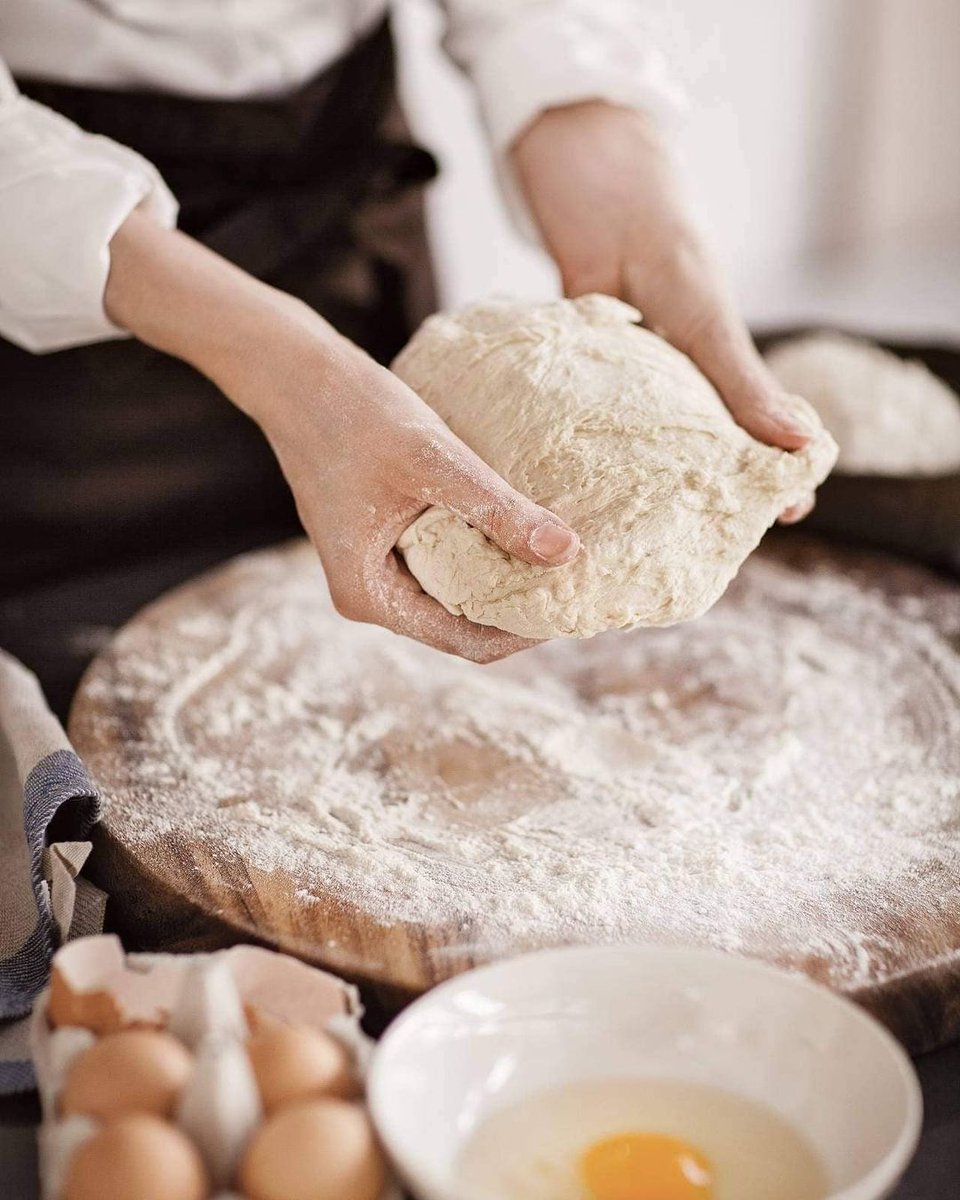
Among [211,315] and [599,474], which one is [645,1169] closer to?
[599,474]

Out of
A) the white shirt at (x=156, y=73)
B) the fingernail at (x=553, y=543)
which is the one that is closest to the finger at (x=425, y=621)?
the fingernail at (x=553, y=543)

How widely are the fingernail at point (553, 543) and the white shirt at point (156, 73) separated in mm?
546

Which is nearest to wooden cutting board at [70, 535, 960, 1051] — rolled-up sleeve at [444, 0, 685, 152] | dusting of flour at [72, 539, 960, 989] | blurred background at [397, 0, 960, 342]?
dusting of flour at [72, 539, 960, 989]

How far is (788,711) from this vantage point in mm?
1438

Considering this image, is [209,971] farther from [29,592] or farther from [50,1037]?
[29,592]

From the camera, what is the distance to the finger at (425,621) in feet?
3.88

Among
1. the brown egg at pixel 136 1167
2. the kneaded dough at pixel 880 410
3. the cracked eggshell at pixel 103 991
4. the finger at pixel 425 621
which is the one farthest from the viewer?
the kneaded dough at pixel 880 410

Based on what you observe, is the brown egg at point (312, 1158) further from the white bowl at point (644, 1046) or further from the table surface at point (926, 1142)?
the table surface at point (926, 1142)

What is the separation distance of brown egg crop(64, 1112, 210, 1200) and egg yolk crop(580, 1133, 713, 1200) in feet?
0.79

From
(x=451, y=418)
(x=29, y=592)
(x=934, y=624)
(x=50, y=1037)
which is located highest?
(x=451, y=418)

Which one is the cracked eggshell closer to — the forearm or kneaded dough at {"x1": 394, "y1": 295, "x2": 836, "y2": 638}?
kneaded dough at {"x1": 394, "y1": 295, "x2": 836, "y2": 638}

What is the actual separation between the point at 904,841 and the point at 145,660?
881 millimetres

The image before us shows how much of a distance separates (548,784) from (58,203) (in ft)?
2.48

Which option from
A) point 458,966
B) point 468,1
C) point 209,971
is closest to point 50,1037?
point 209,971
